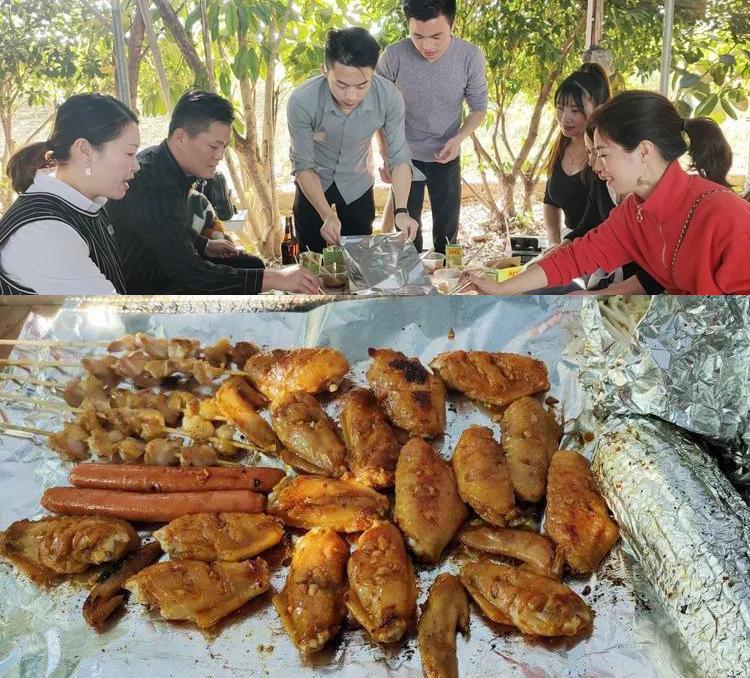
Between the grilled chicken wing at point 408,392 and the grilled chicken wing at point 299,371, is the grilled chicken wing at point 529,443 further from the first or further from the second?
the grilled chicken wing at point 299,371

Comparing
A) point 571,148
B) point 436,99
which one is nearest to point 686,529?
point 571,148

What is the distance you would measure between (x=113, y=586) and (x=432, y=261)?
11.0ft

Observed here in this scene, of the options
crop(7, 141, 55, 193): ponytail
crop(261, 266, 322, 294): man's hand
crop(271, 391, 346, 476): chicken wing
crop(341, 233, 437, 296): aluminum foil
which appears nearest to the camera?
crop(271, 391, 346, 476): chicken wing

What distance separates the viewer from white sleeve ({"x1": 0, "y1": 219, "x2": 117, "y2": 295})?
3014 mm

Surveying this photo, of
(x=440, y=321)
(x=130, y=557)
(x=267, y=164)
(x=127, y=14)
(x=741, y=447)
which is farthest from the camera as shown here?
(x=267, y=164)

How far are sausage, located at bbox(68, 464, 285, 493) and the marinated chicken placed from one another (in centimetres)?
21

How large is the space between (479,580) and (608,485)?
20.1 inches

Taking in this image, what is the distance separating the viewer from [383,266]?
4.16 metres

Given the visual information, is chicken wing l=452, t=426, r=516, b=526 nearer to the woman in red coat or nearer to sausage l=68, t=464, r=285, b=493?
sausage l=68, t=464, r=285, b=493

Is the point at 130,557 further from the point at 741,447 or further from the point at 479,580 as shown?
the point at 741,447

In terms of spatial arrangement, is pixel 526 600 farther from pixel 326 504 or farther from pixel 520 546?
pixel 326 504

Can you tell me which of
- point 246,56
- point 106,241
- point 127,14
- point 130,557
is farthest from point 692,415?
point 127,14

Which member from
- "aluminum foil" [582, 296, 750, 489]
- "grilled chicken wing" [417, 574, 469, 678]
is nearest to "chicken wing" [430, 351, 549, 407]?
"aluminum foil" [582, 296, 750, 489]

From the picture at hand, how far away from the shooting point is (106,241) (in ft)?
11.5
